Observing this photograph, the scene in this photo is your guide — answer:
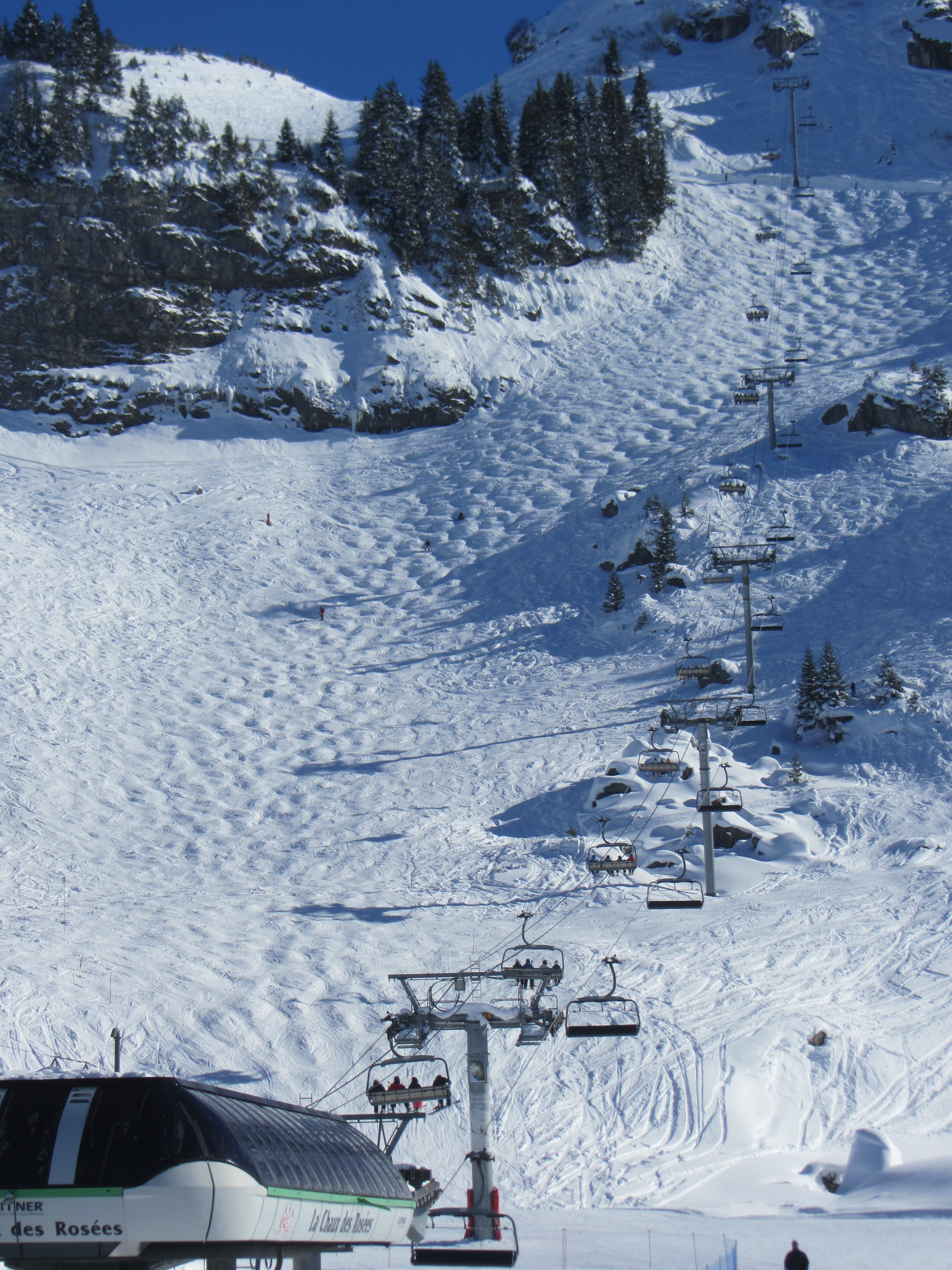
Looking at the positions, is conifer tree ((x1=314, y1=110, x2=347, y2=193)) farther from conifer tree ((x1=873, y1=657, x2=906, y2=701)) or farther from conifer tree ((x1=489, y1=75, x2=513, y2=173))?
conifer tree ((x1=873, y1=657, x2=906, y2=701))

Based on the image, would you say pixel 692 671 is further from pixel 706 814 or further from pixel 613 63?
pixel 613 63

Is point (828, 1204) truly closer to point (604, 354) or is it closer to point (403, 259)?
point (604, 354)

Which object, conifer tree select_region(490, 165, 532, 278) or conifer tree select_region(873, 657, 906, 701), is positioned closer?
conifer tree select_region(873, 657, 906, 701)

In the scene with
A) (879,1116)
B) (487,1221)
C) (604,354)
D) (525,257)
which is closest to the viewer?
(487,1221)

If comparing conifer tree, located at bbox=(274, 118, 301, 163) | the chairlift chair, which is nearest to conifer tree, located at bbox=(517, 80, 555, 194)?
conifer tree, located at bbox=(274, 118, 301, 163)

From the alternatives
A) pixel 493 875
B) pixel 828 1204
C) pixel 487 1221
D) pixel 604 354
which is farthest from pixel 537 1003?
pixel 604 354

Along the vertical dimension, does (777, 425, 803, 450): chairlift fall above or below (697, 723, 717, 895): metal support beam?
above

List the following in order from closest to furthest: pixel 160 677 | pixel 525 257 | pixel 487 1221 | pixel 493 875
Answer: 1. pixel 487 1221
2. pixel 493 875
3. pixel 160 677
4. pixel 525 257
